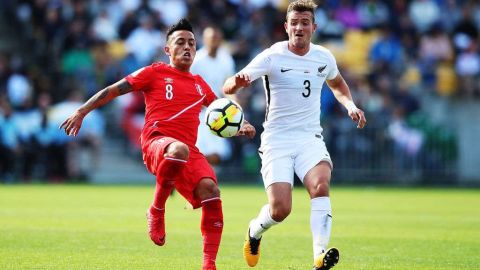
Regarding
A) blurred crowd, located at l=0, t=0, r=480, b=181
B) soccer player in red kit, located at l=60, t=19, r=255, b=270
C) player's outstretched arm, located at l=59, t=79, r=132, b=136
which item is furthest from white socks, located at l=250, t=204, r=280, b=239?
blurred crowd, located at l=0, t=0, r=480, b=181

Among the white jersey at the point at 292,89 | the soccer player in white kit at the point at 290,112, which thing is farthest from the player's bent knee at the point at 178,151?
the white jersey at the point at 292,89

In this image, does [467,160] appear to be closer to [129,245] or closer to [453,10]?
[453,10]

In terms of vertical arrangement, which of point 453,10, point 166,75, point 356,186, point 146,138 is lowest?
point 356,186

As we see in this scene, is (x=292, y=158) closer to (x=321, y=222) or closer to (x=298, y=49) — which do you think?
(x=321, y=222)

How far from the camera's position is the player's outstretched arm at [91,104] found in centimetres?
975

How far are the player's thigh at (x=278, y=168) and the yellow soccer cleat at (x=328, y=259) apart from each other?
1129 mm

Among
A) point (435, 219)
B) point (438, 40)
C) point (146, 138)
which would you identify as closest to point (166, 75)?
point (146, 138)

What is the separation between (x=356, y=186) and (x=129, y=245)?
14.8m

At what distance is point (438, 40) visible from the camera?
92.4 feet

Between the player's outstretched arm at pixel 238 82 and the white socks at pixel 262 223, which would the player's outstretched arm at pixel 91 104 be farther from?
the white socks at pixel 262 223

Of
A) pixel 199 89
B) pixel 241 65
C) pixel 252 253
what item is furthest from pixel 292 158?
pixel 241 65

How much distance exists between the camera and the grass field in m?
10.9

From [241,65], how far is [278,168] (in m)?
17.4

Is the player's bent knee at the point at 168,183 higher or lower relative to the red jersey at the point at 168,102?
lower
